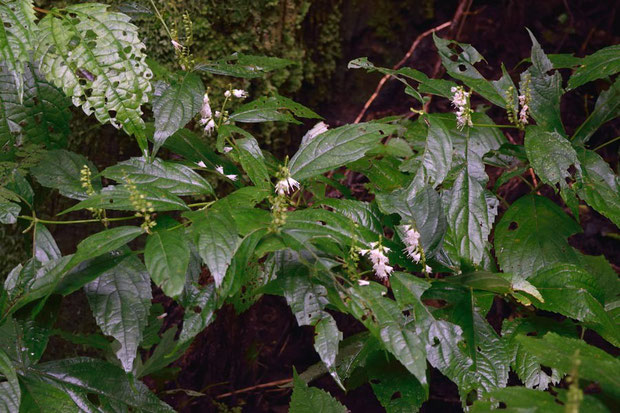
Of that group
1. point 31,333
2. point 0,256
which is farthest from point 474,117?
point 0,256

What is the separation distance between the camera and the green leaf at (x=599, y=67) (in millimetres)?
1448

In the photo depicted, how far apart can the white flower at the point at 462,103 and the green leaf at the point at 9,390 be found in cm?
124

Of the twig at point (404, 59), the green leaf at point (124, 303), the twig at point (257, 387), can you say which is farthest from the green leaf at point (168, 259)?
the twig at point (404, 59)

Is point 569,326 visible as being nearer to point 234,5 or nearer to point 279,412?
point 279,412

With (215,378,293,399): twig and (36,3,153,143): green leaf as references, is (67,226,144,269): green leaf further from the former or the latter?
(215,378,293,399): twig

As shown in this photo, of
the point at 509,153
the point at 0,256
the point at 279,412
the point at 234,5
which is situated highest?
the point at 234,5

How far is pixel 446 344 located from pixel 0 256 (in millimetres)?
1576

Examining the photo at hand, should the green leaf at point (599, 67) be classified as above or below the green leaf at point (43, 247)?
above

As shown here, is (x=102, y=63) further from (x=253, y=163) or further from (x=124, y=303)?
(x=124, y=303)

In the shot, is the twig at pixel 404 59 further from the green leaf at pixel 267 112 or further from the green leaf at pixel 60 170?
the green leaf at pixel 60 170

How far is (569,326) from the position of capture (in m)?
1.43

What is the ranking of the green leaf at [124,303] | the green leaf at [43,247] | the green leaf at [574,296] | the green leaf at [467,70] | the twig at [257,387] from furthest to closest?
1. the twig at [257,387]
2. the green leaf at [467,70]
3. the green leaf at [43,247]
4. the green leaf at [574,296]
5. the green leaf at [124,303]

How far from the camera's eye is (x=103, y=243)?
1.09 meters

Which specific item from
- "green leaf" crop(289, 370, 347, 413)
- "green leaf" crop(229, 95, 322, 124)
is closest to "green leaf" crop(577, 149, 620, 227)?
"green leaf" crop(229, 95, 322, 124)
